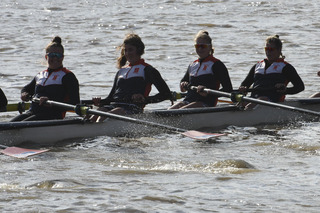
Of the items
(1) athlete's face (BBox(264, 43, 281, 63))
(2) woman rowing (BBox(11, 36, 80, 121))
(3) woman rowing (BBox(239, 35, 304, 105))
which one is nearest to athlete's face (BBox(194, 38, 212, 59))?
(3) woman rowing (BBox(239, 35, 304, 105))

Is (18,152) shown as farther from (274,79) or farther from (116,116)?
(274,79)

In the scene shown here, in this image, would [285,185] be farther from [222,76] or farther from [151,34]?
[151,34]

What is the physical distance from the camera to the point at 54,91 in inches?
391

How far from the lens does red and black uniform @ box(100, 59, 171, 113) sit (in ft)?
33.8

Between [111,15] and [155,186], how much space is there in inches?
870

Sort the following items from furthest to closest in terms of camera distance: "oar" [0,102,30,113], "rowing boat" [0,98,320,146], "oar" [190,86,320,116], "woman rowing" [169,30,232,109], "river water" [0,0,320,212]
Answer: "woman rowing" [169,30,232,109]
"oar" [190,86,320,116]
"oar" [0,102,30,113]
"rowing boat" [0,98,320,146]
"river water" [0,0,320,212]

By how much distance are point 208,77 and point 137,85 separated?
126 centimetres

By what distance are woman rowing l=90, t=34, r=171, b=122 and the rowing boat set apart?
194mm

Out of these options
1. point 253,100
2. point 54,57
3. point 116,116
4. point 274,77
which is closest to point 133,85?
point 116,116

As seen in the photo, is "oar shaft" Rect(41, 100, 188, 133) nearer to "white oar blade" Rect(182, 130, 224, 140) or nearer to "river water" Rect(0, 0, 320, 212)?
"white oar blade" Rect(182, 130, 224, 140)

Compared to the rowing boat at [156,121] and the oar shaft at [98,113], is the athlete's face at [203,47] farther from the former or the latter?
the oar shaft at [98,113]

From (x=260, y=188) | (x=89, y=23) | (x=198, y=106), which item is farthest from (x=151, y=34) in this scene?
(x=260, y=188)

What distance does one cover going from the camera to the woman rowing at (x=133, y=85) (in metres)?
10.3

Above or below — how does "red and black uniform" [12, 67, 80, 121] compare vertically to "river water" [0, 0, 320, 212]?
above
